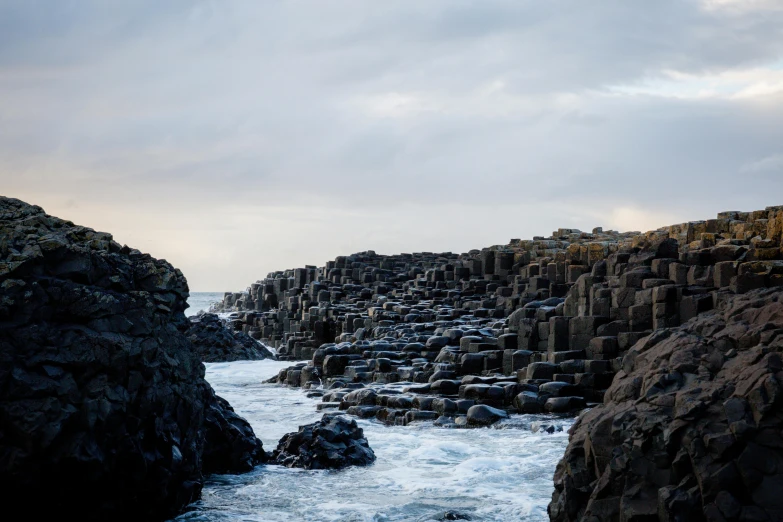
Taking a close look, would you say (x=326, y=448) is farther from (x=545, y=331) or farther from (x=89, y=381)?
(x=545, y=331)

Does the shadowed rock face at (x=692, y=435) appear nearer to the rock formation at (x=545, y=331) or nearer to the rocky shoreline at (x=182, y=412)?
the rocky shoreline at (x=182, y=412)

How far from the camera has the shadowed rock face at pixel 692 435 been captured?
19.2 ft

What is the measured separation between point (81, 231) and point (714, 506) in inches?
266

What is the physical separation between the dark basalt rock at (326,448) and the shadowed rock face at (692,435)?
5.24 meters

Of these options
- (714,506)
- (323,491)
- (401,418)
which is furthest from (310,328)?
(714,506)

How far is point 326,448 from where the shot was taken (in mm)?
11992

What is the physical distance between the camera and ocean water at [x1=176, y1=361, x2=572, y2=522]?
9.40 m

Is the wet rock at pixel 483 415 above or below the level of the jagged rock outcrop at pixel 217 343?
below

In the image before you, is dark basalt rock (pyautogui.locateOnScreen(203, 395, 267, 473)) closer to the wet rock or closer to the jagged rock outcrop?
the wet rock

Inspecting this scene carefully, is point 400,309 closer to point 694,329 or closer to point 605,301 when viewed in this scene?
point 605,301

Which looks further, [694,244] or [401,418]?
[694,244]

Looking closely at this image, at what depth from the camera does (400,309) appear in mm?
33500

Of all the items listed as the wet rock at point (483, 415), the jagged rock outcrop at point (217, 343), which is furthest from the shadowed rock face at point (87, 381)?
the jagged rock outcrop at point (217, 343)

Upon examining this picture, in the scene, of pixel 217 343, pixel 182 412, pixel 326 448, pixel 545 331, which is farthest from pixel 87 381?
pixel 217 343
